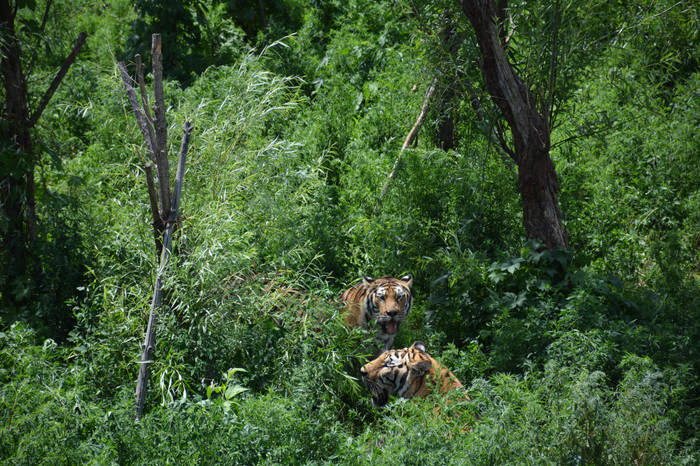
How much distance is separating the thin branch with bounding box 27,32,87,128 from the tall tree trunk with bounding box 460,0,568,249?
3291mm

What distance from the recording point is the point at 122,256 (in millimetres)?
5527

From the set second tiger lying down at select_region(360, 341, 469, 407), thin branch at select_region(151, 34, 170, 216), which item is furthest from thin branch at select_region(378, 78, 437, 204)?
thin branch at select_region(151, 34, 170, 216)

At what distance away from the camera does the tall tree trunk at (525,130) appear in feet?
19.3

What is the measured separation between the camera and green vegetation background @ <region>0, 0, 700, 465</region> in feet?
11.8

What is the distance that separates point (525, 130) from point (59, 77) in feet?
13.6

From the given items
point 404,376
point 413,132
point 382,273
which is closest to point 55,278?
point 382,273

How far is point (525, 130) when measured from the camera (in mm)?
5984

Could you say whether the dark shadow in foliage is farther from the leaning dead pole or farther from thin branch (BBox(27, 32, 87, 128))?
the leaning dead pole

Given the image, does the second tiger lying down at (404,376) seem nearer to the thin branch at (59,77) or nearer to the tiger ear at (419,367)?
the tiger ear at (419,367)

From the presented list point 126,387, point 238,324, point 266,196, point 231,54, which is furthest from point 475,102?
point 231,54

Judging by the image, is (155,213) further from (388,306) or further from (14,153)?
(14,153)

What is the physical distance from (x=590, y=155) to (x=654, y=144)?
0.72m

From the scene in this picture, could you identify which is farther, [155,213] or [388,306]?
[388,306]

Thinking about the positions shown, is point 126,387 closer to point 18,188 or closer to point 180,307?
point 180,307
